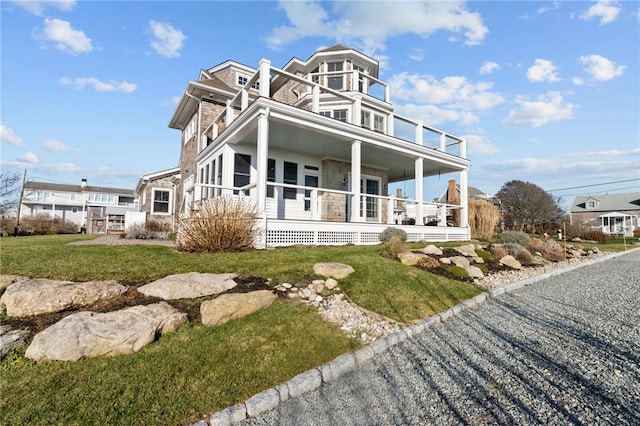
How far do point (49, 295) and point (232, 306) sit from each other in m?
2.12

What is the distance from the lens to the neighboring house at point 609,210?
4038 centimetres

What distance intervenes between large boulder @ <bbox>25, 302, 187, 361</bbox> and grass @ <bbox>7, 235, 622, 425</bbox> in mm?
100

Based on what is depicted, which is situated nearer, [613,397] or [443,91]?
[613,397]

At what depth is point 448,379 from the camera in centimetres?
286

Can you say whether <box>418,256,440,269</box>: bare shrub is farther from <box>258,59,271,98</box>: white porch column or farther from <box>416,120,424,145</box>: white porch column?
<box>416,120,424,145</box>: white porch column

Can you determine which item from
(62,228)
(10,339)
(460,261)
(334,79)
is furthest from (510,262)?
(62,228)

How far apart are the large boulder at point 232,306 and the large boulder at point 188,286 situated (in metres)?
0.33

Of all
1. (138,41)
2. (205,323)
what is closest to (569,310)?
(205,323)

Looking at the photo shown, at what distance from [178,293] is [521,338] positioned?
4606 mm

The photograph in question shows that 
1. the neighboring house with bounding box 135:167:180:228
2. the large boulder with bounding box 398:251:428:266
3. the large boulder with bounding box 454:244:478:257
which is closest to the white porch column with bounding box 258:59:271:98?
the large boulder with bounding box 398:251:428:266

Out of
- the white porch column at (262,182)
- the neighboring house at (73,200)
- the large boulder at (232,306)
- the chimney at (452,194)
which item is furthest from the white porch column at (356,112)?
the neighboring house at (73,200)

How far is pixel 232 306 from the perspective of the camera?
12.7 feet

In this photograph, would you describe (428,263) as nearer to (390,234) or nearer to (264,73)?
(390,234)

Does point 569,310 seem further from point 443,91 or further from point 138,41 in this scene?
point 443,91
